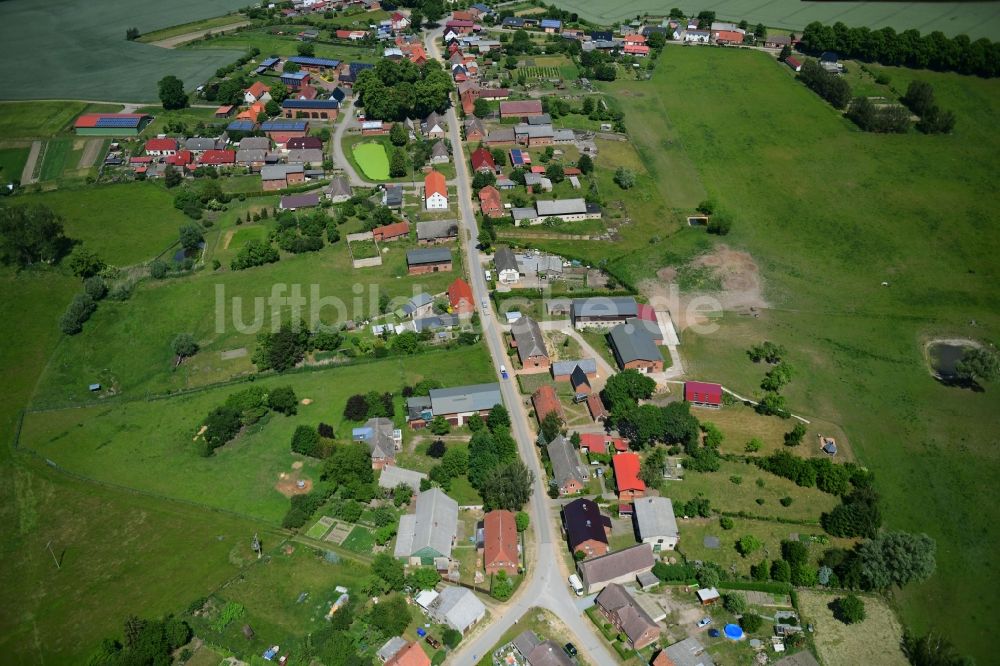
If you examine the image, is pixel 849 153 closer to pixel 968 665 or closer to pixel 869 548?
pixel 869 548

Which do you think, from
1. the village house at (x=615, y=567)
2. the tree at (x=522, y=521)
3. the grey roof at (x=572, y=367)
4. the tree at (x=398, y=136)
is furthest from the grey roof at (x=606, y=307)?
the tree at (x=398, y=136)

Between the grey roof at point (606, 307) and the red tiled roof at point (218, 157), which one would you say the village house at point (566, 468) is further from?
the red tiled roof at point (218, 157)

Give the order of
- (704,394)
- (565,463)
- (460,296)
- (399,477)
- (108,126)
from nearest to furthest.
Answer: (565,463), (399,477), (704,394), (460,296), (108,126)

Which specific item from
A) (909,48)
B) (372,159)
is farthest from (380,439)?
(909,48)

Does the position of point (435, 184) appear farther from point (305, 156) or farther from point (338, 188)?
point (305, 156)

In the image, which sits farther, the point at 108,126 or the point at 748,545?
the point at 108,126
